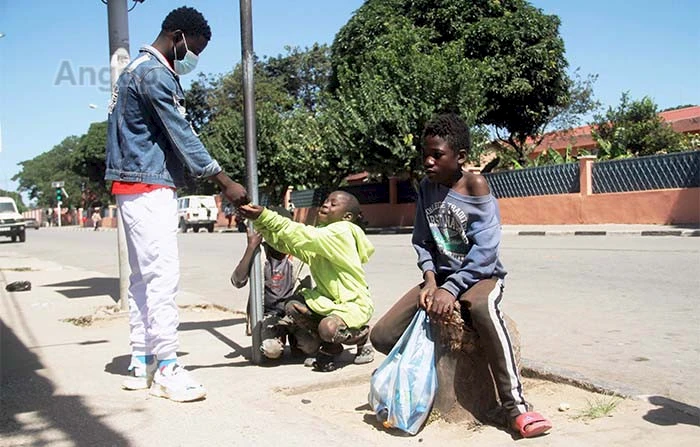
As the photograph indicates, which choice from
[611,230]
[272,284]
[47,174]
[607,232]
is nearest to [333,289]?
[272,284]

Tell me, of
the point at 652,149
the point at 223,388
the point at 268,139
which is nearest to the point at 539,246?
the point at 223,388

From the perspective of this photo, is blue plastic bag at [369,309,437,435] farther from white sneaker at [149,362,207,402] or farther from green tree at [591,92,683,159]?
green tree at [591,92,683,159]

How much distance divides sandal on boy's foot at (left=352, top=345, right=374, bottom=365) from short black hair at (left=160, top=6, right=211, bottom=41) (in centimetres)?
228

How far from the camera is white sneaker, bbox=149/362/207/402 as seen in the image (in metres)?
3.68

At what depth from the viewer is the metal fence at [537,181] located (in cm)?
2116

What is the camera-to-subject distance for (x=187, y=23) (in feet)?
13.0

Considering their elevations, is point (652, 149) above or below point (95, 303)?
above

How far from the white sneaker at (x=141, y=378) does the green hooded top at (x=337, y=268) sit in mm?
1038

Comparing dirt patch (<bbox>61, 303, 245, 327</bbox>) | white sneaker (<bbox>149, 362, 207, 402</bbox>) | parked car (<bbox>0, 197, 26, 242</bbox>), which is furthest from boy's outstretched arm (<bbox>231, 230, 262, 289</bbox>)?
parked car (<bbox>0, 197, 26, 242</bbox>)

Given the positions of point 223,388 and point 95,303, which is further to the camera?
point 95,303

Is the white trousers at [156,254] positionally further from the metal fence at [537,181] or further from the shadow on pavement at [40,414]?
the metal fence at [537,181]

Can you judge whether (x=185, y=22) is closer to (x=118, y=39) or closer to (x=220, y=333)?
(x=220, y=333)

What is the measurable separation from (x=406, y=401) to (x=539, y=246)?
1180cm

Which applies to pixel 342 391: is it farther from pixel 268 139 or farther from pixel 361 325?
pixel 268 139
